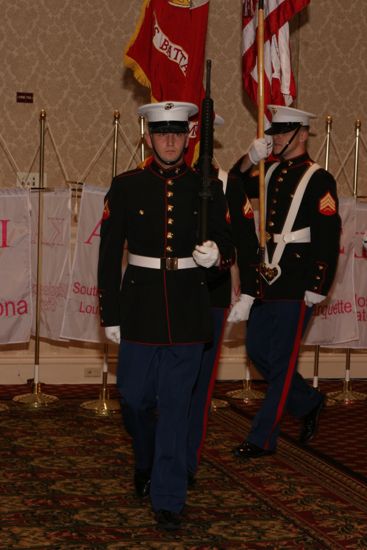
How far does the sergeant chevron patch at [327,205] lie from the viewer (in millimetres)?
5378

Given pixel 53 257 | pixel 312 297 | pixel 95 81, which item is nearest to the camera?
pixel 312 297

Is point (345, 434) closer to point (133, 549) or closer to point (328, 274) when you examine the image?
point (328, 274)

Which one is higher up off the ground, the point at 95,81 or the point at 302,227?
the point at 95,81

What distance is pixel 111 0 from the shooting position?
7812 millimetres

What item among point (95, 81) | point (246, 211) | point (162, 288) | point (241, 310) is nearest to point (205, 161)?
point (162, 288)

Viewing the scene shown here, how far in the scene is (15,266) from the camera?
6.73m

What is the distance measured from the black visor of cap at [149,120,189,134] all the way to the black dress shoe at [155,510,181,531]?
5.04ft

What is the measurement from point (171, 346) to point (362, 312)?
353cm

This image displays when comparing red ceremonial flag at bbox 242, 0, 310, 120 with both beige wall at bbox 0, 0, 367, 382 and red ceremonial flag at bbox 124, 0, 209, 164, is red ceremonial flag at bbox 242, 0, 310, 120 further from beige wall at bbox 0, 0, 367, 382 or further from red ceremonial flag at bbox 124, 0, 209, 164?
beige wall at bbox 0, 0, 367, 382

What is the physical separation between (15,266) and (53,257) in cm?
40

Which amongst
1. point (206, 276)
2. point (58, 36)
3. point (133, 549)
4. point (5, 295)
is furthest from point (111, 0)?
point (133, 549)

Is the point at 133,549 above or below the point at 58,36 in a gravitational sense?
below

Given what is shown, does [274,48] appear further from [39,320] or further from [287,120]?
[39,320]

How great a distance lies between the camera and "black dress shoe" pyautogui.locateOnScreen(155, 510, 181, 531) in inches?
162
